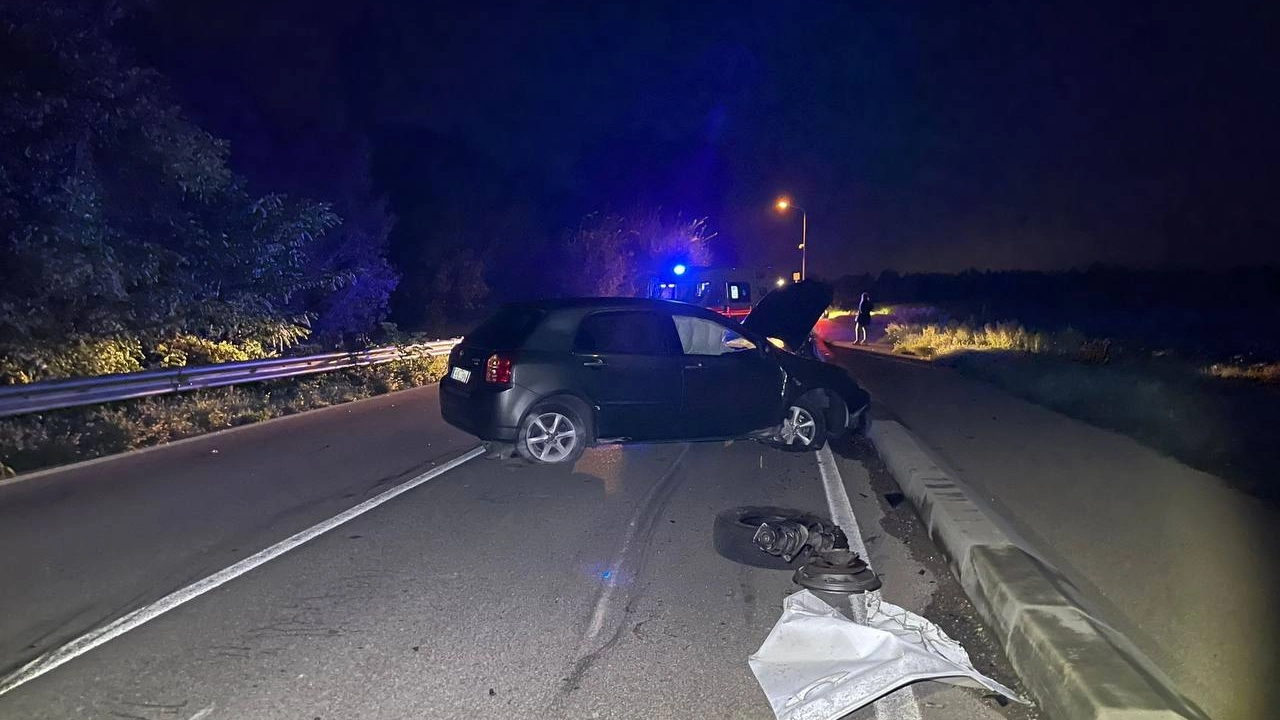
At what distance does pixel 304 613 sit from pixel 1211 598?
5168 mm

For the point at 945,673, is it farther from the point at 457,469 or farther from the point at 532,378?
the point at 457,469

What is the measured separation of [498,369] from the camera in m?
8.99

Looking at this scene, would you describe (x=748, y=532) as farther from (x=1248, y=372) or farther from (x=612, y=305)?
(x=1248, y=372)

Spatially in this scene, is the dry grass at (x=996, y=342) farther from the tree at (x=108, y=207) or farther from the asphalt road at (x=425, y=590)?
the tree at (x=108, y=207)

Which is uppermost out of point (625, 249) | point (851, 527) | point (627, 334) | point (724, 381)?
point (625, 249)

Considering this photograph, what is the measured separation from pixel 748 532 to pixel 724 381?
2.93 metres

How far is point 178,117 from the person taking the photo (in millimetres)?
15398

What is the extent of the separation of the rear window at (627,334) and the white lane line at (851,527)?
207cm

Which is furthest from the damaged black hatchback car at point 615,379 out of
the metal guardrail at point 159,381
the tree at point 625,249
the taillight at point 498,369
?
the tree at point 625,249

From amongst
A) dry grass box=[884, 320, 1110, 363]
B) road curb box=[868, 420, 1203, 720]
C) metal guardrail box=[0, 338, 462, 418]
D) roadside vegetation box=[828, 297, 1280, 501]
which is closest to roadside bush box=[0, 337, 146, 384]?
metal guardrail box=[0, 338, 462, 418]

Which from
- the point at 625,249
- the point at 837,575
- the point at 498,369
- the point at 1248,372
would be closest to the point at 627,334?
the point at 498,369

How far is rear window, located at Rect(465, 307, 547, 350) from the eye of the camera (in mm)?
9188

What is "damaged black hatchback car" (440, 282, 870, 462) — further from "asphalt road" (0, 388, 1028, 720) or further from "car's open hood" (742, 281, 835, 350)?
"car's open hood" (742, 281, 835, 350)

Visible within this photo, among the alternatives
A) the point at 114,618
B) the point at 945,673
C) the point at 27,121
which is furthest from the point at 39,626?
the point at 27,121
